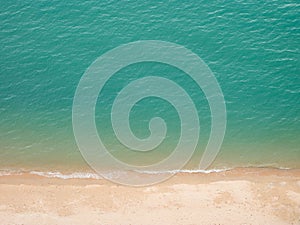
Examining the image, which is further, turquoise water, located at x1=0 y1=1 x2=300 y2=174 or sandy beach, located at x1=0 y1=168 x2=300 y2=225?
turquoise water, located at x1=0 y1=1 x2=300 y2=174

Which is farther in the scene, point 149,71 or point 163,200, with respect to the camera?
point 149,71

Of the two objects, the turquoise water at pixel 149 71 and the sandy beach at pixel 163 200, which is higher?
the turquoise water at pixel 149 71

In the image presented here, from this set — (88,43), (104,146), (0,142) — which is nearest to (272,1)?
(88,43)

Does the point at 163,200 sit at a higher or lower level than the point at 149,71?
lower

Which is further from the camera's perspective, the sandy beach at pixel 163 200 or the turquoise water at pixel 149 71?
the turquoise water at pixel 149 71
